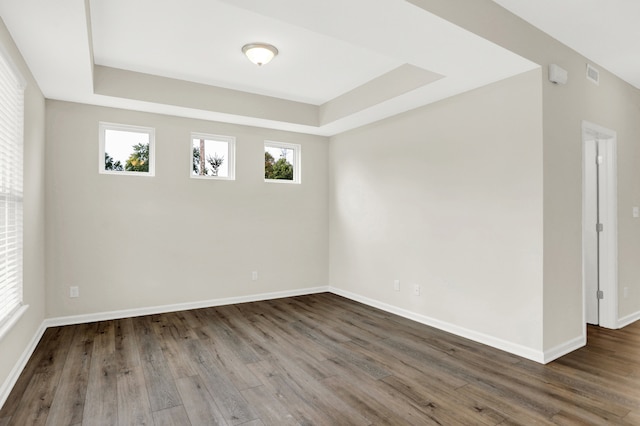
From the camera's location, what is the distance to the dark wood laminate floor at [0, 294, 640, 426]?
2.27 m

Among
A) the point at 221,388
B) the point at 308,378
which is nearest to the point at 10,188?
the point at 221,388

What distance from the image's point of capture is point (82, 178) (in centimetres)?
414

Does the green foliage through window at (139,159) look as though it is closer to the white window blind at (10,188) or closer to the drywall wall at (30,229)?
the drywall wall at (30,229)

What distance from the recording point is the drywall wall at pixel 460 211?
316cm

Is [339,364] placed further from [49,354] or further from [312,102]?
[312,102]

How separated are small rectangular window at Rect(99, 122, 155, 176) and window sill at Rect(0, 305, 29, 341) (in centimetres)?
188

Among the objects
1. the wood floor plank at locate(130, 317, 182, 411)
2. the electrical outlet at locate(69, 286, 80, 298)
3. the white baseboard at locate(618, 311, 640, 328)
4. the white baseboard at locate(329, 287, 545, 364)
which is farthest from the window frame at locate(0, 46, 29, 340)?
the white baseboard at locate(618, 311, 640, 328)

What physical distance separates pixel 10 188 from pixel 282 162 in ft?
11.1

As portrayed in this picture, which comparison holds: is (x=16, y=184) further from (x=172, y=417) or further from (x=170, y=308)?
(x=170, y=308)

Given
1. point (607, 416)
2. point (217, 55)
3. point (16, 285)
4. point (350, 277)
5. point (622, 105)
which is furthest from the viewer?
point (350, 277)

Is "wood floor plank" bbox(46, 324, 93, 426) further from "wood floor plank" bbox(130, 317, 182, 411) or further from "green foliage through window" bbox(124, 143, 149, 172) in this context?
"green foliage through window" bbox(124, 143, 149, 172)

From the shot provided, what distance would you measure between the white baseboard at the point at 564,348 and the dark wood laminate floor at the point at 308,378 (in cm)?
6

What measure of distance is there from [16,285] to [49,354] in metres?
0.77

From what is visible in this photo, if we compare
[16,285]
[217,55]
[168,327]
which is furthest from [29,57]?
[168,327]
